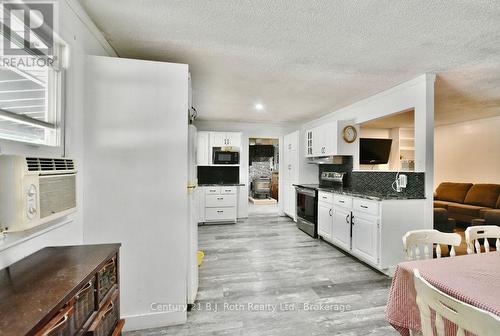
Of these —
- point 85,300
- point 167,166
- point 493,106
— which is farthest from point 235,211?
point 493,106

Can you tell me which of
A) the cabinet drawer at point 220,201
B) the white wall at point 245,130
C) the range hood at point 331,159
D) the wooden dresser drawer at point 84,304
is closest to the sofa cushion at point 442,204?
the range hood at point 331,159

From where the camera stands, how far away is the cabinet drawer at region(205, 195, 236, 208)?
5488 millimetres

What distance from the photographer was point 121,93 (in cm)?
195

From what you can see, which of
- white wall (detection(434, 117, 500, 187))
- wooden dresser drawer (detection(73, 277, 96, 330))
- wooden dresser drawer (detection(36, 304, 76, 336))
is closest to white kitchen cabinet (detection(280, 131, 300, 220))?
white wall (detection(434, 117, 500, 187))

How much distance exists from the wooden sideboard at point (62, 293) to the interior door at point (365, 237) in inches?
112

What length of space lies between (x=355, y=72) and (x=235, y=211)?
12.6 feet

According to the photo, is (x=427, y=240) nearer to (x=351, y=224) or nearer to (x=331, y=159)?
(x=351, y=224)

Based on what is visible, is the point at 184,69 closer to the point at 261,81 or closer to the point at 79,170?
the point at 79,170

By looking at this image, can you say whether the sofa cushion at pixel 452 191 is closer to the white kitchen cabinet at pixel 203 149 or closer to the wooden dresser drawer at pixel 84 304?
the white kitchen cabinet at pixel 203 149

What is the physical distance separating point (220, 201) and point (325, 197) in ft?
8.00

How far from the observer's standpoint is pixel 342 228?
3.67 m

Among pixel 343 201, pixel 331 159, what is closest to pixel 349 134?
pixel 331 159

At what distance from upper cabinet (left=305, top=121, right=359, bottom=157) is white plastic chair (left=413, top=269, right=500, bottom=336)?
3.58 m

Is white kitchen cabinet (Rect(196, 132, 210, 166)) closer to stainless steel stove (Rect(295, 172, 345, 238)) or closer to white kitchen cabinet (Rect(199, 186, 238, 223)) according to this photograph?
white kitchen cabinet (Rect(199, 186, 238, 223))
